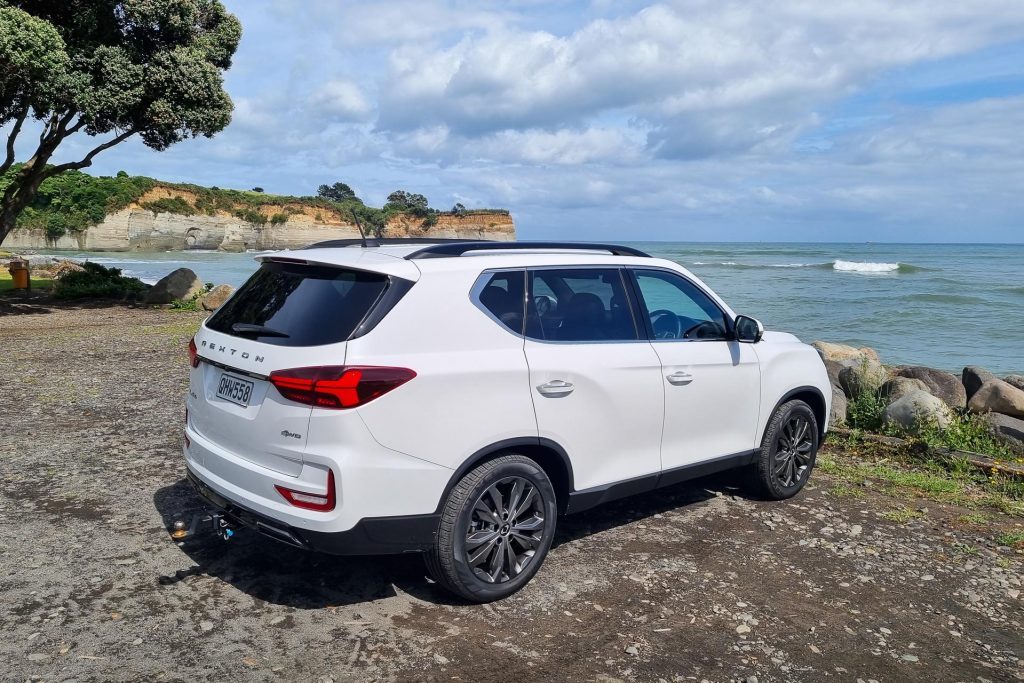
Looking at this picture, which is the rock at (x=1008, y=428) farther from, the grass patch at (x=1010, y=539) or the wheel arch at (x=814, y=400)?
the wheel arch at (x=814, y=400)

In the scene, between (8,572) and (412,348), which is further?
(8,572)

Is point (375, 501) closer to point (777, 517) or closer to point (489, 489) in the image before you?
point (489, 489)

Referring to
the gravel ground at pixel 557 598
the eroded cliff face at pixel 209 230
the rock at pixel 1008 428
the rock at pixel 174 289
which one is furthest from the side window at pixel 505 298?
the eroded cliff face at pixel 209 230

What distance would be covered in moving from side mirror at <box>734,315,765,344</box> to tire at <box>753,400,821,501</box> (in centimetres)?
71

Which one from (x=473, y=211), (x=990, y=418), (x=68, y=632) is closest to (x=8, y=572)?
(x=68, y=632)

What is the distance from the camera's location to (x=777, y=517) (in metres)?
5.67

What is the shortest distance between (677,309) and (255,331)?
2751 mm

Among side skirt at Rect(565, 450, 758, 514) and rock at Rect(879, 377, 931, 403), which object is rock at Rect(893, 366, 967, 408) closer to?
rock at Rect(879, 377, 931, 403)

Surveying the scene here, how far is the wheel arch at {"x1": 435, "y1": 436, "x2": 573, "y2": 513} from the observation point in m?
3.90

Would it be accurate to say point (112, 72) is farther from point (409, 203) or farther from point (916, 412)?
point (409, 203)

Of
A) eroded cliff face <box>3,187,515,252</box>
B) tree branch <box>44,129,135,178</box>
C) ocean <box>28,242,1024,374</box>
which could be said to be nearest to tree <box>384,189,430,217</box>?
eroded cliff face <box>3,187,515,252</box>

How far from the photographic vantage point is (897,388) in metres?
9.45

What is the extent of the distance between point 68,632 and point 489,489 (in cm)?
205

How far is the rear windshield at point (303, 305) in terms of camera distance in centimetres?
374
